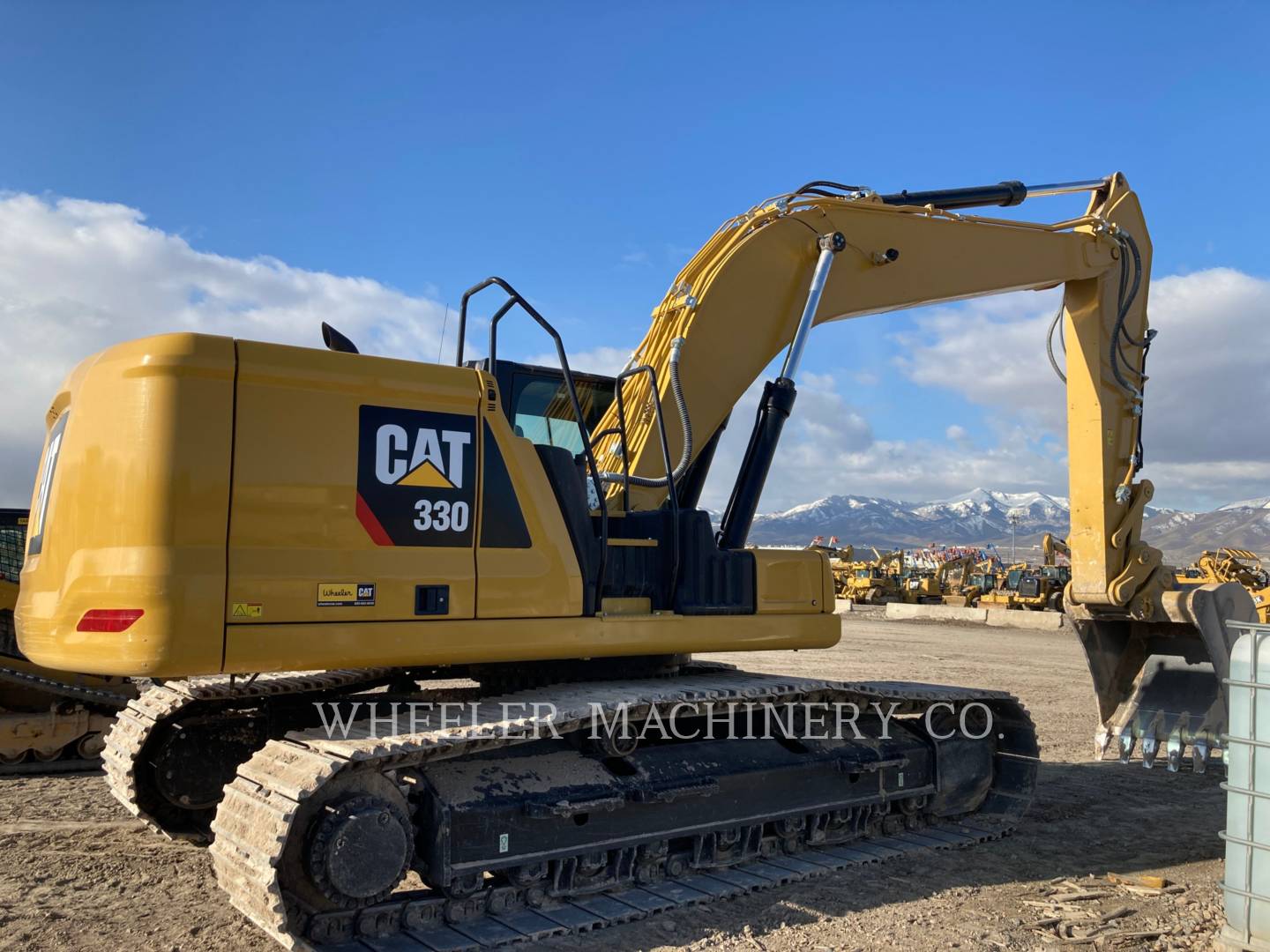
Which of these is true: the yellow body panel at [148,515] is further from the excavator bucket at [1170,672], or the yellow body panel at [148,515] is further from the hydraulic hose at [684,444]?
the excavator bucket at [1170,672]

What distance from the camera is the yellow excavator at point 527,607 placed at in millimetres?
4723

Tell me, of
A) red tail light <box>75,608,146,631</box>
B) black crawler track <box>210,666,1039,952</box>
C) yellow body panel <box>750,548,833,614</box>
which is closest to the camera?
red tail light <box>75,608,146,631</box>

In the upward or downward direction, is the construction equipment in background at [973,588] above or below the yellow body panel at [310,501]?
below

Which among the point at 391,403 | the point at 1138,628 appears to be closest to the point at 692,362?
the point at 391,403

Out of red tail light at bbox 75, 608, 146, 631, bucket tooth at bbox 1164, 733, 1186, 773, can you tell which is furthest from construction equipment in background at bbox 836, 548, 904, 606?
red tail light at bbox 75, 608, 146, 631

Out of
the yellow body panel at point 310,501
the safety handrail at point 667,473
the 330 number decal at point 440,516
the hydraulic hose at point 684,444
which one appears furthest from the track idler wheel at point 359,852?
the hydraulic hose at point 684,444

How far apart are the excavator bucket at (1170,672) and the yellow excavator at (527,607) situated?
4 centimetres

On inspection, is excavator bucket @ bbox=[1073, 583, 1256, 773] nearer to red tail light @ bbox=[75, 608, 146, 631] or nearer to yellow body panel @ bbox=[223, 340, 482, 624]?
yellow body panel @ bbox=[223, 340, 482, 624]

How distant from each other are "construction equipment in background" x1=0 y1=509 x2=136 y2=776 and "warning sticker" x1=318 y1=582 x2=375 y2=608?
598 centimetres

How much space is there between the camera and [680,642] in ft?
19.9

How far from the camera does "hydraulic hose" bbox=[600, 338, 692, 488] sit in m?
6.38

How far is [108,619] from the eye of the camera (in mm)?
4547

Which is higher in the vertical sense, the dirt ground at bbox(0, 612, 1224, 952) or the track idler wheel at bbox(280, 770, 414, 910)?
the track idler wheel at bbox(280, 770, 414, 910)

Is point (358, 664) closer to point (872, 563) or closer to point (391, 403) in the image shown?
point (391, 403)
